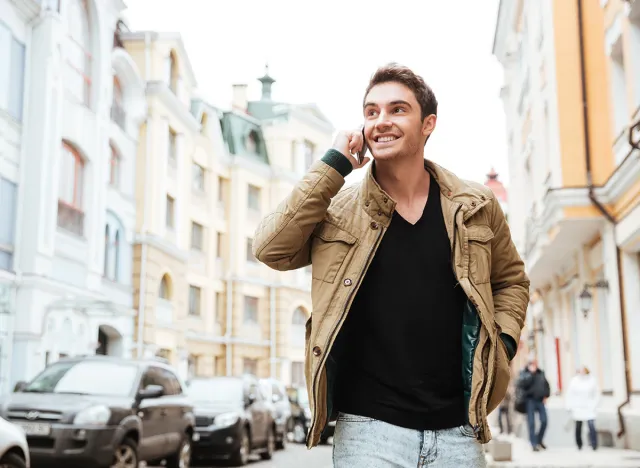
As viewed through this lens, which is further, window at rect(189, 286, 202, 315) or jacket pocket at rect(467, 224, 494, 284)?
window at rect(189, 286, 202, 315)

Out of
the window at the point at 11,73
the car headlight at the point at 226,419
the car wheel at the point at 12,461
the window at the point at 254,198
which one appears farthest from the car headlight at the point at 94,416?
the window at the point at 254,198

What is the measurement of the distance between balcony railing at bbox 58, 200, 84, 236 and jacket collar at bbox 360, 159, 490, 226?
73.7 feet

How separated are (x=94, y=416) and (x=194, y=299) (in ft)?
103

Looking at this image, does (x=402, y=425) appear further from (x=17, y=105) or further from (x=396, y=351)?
(x=17, y=105)

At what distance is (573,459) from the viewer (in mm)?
14961

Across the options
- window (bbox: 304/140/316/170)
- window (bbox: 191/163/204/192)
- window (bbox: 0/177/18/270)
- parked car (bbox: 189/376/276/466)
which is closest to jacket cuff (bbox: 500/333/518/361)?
parked car (bbox: 189/376/276/466)

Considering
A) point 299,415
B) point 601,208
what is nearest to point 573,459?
point 601,208

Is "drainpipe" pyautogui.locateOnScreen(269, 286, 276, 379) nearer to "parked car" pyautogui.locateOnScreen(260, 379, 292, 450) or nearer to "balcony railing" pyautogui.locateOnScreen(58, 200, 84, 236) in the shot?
"parked car" pyautogui.locateOnScreen(260, 379, 292, 450)

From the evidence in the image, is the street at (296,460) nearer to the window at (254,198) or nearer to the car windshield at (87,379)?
the car windshield at (87,379)

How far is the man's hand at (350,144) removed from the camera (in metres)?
3.03

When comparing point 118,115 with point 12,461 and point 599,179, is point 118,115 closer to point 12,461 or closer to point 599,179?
point 599,179

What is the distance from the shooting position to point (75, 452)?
10.9m

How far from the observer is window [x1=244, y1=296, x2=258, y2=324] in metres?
46.3

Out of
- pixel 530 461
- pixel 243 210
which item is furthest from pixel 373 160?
pixel 243 210
